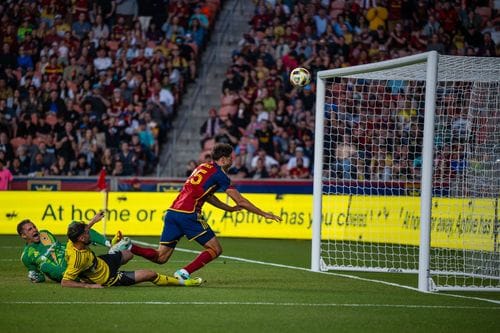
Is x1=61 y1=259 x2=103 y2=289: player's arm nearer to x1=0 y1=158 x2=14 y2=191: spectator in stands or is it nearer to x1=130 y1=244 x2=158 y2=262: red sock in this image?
x1=130 y1=244 x2=158 y2=262: red sock

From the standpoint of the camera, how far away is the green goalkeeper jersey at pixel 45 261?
12.5 metres

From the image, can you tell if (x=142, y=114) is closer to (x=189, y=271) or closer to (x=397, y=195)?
(x=397, y=195)

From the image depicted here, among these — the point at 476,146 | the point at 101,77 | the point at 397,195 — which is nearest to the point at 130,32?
the point at 101,77

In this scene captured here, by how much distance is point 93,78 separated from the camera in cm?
2711

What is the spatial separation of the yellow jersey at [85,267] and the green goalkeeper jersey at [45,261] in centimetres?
61

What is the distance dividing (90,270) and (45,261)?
98 cm

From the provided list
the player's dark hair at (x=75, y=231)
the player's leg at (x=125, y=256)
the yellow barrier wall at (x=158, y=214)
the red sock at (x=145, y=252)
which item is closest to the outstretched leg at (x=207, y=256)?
the red sock at (x=145, y=252)

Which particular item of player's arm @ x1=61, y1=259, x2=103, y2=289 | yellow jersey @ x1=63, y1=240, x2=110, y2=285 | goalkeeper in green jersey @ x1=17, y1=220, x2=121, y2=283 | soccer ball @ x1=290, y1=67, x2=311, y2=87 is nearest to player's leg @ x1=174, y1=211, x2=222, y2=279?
goalkeeper in green jersey @ x1=17, y1=220, x2=121, y2=283

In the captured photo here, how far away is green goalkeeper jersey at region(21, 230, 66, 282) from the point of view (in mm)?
12469

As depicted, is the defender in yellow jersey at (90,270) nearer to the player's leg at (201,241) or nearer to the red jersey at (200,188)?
the player's leg at (201,241)

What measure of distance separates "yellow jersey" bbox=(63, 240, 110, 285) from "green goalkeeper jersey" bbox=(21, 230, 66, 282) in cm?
61

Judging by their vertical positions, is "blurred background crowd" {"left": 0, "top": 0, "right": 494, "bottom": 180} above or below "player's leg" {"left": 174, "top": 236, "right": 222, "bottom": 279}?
above

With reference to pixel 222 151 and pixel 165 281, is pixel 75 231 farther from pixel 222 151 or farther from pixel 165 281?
pixel 222 151

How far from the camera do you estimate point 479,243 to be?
1512 centimetres
